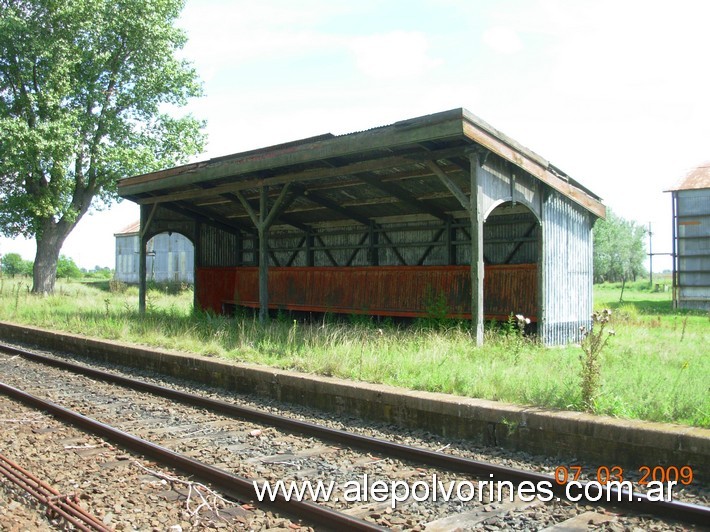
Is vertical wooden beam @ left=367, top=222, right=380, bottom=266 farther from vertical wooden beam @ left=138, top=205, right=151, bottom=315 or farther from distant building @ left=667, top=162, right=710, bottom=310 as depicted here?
distant building @ left=667, top=162, right=710, bottom=310

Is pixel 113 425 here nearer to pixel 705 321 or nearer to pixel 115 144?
pixel 705 321

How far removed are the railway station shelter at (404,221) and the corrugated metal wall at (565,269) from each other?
0.04 metres

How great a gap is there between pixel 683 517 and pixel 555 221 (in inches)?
355

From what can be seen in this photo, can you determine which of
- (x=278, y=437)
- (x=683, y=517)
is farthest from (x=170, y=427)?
(x=683, y=517)

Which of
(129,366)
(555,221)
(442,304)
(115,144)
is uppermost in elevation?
(115,144)

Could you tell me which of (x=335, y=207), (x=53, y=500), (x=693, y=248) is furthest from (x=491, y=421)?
(x=693, y=248)

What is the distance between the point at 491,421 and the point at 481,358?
256cm

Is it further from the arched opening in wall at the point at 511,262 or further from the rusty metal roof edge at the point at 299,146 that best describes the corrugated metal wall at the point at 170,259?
the arched opening in wall at the point at 511,262

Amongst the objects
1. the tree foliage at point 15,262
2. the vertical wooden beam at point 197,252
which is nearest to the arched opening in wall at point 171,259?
the vertical wooden beam at point 197,252

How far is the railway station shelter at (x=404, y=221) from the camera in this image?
10688mm

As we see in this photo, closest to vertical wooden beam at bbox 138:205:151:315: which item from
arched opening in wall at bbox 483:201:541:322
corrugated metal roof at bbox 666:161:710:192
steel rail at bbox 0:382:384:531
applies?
arched opening in wall at bbox 483:201:541:322

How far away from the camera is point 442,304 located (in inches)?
501

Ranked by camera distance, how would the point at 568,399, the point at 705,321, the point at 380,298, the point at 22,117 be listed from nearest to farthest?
the point at 568,399
the point at 380,298
the point at 705,321
the point at 22,117

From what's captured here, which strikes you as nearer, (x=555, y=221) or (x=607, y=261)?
(x=555, y=221)
